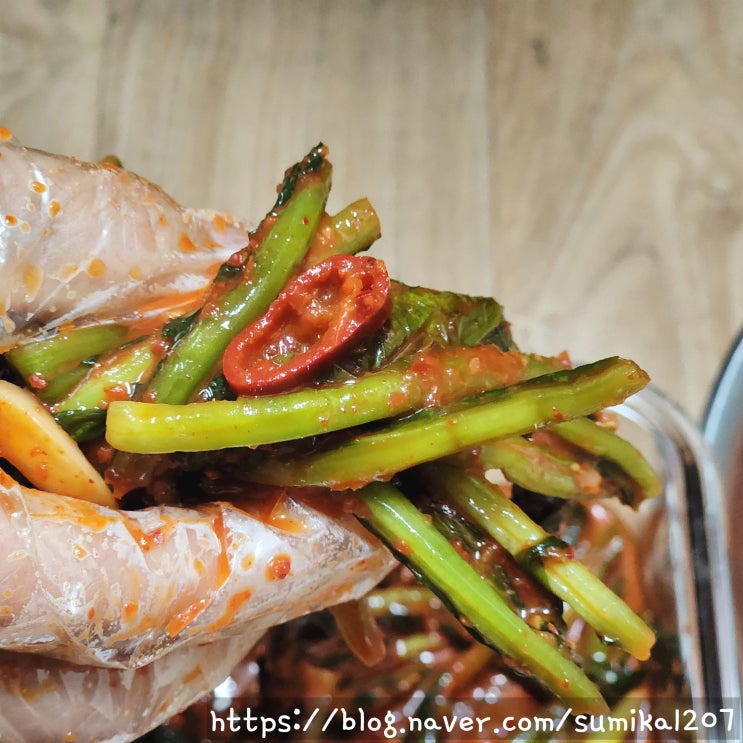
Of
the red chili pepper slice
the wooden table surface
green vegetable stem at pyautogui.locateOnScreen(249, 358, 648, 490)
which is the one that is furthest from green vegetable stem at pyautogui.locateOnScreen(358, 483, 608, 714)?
the wooden table surface

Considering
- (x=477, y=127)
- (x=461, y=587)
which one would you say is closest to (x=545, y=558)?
(x=461, y=587)

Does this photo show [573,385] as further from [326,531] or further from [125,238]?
[125,238]

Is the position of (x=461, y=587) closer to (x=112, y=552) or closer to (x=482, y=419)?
(x=482, y=419)

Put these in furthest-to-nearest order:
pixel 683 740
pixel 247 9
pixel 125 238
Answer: pixel 247 9, pixel 683 740, pixel 125 238

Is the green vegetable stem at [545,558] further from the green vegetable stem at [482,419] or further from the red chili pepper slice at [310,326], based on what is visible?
the red chili pepper slice at [310,326]

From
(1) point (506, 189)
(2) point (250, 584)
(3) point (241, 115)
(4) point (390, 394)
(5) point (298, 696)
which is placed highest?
(3) point (241, 115)

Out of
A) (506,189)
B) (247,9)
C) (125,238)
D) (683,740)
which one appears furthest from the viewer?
(247,9)

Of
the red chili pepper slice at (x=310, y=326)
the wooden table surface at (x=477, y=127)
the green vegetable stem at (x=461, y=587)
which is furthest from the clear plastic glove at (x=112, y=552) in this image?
the wooden table surface at (x=477, y=127)

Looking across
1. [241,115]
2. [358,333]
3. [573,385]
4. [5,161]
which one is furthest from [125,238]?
[241,115]
